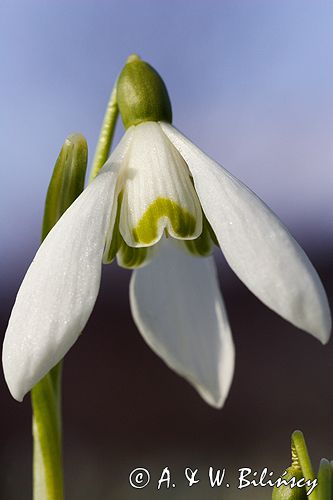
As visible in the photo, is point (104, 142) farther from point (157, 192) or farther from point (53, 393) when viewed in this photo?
point (53, 393)

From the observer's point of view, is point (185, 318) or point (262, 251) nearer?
point (262, 251)

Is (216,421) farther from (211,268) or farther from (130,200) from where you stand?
(130,200)

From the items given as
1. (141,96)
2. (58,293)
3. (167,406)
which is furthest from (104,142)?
(167,406)

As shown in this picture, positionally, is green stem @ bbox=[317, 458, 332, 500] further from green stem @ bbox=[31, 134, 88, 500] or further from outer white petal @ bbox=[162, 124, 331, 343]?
green stem @ bbox=[31, 134, 88, 500]

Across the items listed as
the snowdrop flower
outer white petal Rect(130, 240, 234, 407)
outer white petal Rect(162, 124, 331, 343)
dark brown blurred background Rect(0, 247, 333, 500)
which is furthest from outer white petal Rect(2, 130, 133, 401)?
dark brown blurred background Rect(0, 247, 333, 500)

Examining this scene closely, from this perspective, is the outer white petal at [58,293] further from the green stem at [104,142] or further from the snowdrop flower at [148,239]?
the green stem at [104,142]

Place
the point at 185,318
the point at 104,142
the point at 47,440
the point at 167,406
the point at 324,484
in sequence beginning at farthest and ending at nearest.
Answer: the point at 167,406 < the point at 185,318 < the point at 104,142 < the point at 47,440 < the point at 324,484
